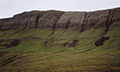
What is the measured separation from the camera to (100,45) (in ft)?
343

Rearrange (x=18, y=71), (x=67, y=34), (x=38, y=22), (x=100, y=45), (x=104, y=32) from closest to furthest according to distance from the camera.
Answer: (x=18, y=71)
(x=100, y=45)
(x=104, y=32)
(x=67, y=34)
(x=38, y=22)

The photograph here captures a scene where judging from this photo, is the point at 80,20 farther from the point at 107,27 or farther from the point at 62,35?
the point at 107,27

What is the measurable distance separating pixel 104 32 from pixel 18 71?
98.3 m

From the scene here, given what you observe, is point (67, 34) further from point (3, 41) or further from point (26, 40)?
point (3, 41)

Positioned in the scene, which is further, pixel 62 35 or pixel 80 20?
pixel 80 20

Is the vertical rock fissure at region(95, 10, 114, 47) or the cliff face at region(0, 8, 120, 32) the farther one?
the cliff face at region(0, 8, 120, 32)

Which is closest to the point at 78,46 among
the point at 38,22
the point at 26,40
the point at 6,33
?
the point at 26,40

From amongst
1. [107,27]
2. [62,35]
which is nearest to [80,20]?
[62,35]

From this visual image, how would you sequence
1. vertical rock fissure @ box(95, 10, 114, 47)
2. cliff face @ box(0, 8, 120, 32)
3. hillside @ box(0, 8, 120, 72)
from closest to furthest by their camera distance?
vertical rock fissure @ box(95, 10, 114, 47) → hillside @ box(0, 8, 120, 72) → cliff face @ box(0, 8, 120, 32)

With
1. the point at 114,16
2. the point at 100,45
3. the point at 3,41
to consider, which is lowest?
the point at 3,41

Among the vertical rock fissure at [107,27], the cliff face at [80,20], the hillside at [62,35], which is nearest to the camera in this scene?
the vertical rock fissure at [107,27]

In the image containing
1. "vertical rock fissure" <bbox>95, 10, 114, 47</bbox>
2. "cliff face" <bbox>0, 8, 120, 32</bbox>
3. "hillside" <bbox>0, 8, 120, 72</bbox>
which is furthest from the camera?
"cliff face" <bbox>0, 8, 120, 32</bbox>

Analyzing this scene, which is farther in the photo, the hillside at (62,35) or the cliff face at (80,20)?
the cliff face at (80,20)

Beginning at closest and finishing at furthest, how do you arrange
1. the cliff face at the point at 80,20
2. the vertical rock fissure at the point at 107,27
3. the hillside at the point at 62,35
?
the vertical rock fissure at the point at 107,27 → the hillside at the point at 62,35 → the cliff face at the point at 80,20
